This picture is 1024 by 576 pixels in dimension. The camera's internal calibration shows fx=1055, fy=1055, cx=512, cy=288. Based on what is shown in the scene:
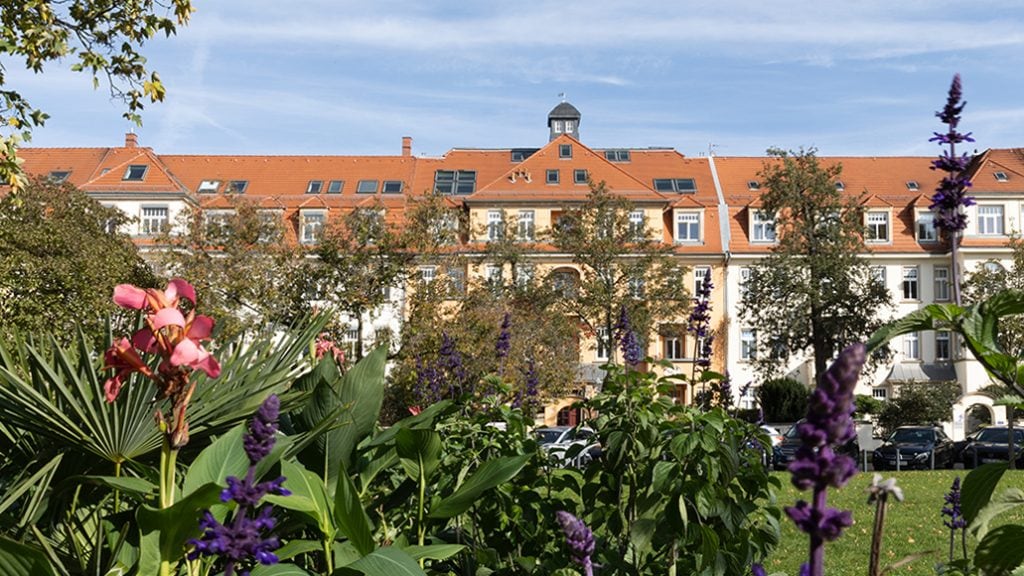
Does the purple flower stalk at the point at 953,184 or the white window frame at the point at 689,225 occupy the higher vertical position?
the white window frame at the point at 689,225

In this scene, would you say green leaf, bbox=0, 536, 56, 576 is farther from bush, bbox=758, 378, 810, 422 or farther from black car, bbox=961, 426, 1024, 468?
bush, bbox=758, 378, 810, 422

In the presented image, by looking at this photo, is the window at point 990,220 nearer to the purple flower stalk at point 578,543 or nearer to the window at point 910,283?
the window at point 910,283

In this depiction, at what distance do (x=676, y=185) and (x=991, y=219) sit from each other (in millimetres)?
13739

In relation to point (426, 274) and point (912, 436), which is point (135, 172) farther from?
point (912, 436)

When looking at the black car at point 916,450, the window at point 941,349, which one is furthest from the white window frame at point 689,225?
the black car at point 916,450

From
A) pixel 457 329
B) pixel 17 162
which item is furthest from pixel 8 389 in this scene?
pixel 457 329

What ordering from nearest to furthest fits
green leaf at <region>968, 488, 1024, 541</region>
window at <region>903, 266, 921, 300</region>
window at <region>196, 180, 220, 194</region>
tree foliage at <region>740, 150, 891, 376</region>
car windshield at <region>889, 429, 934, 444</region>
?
green leaf at <region>968, 488, 1024, 541</region> → car windshield at <region>889, 429, 934, 444</region> → tree foliage at <region>740, 150, 891, 376</region> → window at <region>903, 266, 921, 300</region> → window at <region>196, 180, 220, 194</region>

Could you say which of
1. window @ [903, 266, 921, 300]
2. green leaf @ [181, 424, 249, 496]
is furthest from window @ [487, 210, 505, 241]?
green leaf @ [181, 424, 249, 496]

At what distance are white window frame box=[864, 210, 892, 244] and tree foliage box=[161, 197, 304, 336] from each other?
2941 centimetres

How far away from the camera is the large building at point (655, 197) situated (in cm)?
4512

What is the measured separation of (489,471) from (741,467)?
1464 mm

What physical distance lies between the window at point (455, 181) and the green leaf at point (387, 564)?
4568cm

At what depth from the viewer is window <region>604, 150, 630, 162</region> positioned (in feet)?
169

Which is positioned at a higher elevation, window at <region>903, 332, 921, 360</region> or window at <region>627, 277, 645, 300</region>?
window at <region>627, 277, 645, 300</region>
